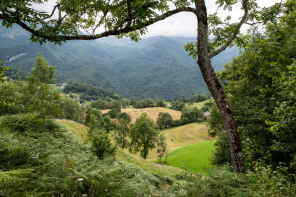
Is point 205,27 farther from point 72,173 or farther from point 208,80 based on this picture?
point 72,173

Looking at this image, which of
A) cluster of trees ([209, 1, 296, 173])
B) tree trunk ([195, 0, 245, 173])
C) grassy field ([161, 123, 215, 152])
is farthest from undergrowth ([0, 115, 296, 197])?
grassy field ([161, 123, 215, 152])

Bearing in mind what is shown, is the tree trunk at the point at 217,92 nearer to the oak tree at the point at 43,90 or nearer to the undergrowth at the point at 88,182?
the undergrowth at the point at 88,182

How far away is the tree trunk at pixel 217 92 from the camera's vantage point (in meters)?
4.63

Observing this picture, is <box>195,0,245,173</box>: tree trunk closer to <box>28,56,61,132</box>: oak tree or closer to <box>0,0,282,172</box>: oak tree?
<box>0,0,282,172</box>: oak tree

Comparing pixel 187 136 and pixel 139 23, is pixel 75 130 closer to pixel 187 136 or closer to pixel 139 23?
pixel 139 23

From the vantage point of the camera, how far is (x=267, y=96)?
14117mm

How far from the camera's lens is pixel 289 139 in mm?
6598

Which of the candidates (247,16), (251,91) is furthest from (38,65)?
(251,91)

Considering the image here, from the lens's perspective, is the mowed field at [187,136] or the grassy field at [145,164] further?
the mowed field at [187,136]

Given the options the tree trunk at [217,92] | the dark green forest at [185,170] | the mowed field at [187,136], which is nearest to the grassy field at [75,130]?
the dark green forest at [185,170]

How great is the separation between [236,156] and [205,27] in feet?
13.4

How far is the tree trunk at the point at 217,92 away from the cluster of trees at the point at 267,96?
1226 millimetres

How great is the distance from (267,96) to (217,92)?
12.8 m

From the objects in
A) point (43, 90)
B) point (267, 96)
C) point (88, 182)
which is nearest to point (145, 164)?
point (43, 90)
